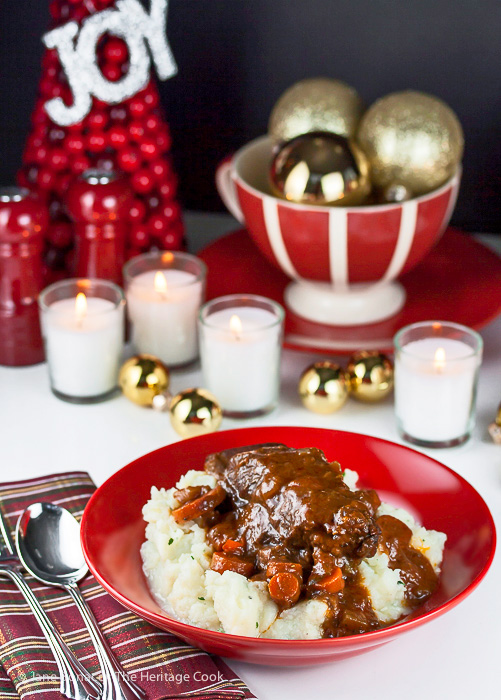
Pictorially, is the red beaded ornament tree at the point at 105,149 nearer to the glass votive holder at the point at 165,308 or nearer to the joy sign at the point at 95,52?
the joy sign at the point at 95,52

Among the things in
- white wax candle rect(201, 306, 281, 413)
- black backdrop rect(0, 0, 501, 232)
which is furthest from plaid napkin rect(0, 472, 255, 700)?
black backdrop rect(0, 0, 501, 232)

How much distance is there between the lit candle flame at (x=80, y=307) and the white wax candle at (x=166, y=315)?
0.29 ft

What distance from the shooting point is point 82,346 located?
130 cm

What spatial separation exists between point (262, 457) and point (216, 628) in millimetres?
183

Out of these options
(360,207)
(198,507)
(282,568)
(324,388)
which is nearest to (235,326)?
(324,388)

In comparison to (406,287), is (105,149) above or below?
above

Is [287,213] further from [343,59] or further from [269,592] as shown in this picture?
[269,592]

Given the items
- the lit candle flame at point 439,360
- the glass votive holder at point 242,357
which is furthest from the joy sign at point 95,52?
the lit candle flame at point 439,360

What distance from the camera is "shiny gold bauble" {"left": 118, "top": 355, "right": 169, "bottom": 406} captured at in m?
1.30

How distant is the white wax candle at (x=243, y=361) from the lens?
4.14 ft

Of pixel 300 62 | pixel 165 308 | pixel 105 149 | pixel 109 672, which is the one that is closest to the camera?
pixel 109 672

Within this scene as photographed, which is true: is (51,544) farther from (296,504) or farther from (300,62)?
(300,62)

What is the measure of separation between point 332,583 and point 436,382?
421mm

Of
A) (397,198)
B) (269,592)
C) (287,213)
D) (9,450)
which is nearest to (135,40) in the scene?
(287,213)
